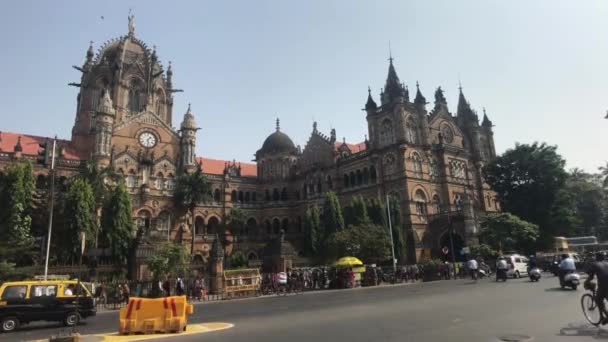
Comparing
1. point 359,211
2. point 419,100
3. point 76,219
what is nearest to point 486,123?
point 419,100

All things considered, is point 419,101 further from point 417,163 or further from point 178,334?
point 178,334

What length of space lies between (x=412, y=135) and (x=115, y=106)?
119ft

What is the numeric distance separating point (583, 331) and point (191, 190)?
133 ft

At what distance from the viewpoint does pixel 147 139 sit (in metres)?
48.5

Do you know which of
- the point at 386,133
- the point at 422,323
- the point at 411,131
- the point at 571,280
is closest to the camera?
the point at 422,323

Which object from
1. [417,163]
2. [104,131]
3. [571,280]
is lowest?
[571,280]

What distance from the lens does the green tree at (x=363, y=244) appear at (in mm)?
34906

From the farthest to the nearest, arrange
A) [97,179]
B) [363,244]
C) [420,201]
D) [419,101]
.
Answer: [419,101] → [420,201] → [97,179] → [363,244]

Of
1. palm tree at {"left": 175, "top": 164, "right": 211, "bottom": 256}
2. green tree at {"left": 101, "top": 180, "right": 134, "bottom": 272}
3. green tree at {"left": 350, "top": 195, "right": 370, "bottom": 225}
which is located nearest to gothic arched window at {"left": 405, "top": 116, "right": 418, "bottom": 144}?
green tree at {"left": 350, "top": 195, "right": 370, "bottom": 225}

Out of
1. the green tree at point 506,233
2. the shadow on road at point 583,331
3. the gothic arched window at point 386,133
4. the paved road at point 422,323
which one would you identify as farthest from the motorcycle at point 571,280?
the gothic arched window at point 386,133

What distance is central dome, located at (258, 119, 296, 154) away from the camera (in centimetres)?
5747

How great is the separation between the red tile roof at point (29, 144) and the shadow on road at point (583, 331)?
152 feet

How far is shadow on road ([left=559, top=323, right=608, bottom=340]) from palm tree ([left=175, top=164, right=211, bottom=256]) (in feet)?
131

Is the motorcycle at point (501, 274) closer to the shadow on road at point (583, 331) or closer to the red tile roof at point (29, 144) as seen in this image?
the shadow on road at point (583, 331)
